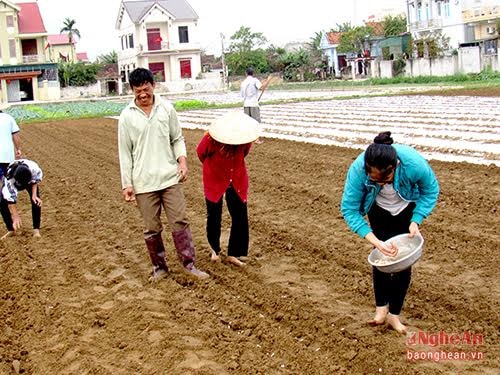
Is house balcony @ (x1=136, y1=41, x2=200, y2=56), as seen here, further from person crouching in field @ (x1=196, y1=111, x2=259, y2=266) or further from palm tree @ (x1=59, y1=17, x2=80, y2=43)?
person crouching in field @ (x1=196, y1=111, x2=259, y2=266)

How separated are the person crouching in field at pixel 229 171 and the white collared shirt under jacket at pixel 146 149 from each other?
1.30ft

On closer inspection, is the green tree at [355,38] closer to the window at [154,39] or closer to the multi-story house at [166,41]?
the multi-story house at [166,41]

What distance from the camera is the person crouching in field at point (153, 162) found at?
19.8 feet

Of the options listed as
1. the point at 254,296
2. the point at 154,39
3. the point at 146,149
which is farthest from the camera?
the point at 154,39

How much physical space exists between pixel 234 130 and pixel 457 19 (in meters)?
46.1

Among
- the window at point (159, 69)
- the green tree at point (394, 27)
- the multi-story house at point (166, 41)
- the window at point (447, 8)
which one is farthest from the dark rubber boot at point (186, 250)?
the green tree at point (394, 27)

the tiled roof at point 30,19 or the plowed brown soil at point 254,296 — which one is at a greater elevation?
the tiled roof at point 30,19

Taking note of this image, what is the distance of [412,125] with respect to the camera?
16953mm

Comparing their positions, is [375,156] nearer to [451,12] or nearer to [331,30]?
[451,12]

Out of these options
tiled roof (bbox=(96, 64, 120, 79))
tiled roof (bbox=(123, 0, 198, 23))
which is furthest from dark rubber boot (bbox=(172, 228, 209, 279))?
tiled roof (bbox=(96, 64, 120, 79))

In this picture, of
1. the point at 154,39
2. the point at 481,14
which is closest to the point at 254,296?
the point at 481,14

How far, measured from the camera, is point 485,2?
47688mm

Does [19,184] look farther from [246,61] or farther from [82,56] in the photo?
[82,56]

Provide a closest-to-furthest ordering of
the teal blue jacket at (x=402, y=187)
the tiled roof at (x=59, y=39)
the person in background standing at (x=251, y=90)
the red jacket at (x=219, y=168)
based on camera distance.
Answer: the teal blue jacket at (x=402, y=187), the red jacket at (x=219, y=168), the person in background standing at (x=251, y=90), the tiled roof at (x=59, y=39)
